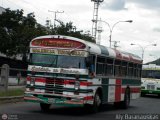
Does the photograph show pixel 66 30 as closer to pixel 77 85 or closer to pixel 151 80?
pixel 151 80

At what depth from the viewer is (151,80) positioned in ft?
120

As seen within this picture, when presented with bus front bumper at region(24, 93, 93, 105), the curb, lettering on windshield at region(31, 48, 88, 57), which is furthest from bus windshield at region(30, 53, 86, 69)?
the curb

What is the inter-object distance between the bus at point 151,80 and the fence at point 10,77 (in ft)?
42.8

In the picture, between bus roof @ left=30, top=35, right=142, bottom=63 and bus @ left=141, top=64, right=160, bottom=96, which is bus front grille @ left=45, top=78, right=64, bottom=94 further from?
bus @ left=141, top=64, right=160, bottom=96

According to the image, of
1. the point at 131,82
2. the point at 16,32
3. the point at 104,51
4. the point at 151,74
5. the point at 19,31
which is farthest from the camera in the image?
the point at 16,32

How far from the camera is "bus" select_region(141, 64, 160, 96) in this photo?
36.4 m

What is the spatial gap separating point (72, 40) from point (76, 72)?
125cm

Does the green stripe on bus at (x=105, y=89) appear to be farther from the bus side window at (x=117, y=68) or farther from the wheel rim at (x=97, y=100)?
the bus side window at (x=117, y=68)

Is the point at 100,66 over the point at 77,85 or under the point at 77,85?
over

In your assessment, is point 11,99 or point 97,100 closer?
point 97,100

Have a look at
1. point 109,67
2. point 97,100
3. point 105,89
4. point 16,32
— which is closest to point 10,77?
point 109,67

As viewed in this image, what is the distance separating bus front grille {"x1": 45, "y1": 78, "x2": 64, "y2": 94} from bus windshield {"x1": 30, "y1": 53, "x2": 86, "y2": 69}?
546 mm

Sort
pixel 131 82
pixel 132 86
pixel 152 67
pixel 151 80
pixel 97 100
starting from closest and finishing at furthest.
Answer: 1. pixel 97 100
2. pixel 131 82
3. pixel 132 86
4. pixel 151 80
5. pixel 152 67

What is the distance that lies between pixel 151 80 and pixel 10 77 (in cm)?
1517
